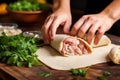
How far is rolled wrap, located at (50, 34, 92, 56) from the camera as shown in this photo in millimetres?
1211

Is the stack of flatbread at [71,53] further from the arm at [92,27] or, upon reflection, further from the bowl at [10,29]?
the bowl at [10,29]

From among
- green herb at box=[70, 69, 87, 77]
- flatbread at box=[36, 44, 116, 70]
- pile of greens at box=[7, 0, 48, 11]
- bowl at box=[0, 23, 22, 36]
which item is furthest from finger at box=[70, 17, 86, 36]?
pile of greens at box=[7, 0, 48, 11]

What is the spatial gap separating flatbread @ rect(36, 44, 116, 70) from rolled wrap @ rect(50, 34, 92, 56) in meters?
0.02

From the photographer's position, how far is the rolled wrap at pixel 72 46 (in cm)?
121

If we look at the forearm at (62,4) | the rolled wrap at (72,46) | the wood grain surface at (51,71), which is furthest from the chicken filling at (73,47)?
the forearm at (62,4)

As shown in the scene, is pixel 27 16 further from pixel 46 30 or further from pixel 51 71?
pixel 51 71

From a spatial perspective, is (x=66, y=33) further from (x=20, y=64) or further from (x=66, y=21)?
(x=20, y=64)

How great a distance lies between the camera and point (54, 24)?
4.14ft

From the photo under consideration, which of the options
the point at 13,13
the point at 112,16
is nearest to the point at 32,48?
the point at 112,16

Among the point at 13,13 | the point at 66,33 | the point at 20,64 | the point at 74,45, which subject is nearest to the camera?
the point at 20,64

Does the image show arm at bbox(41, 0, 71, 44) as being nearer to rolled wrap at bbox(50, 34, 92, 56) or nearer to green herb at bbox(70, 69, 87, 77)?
rolled wrap at bbox(50, 34, 92, 56)

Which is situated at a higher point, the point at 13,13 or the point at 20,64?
the point at 13,13

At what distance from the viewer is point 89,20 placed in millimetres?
1226

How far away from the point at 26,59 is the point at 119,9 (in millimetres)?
468
